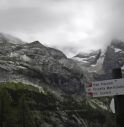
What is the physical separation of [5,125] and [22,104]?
922 centimetres

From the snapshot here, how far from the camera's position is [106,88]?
14.3 meters

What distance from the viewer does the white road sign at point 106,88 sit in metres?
13.7

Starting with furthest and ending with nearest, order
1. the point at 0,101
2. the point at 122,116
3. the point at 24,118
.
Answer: the point at 24,118, the point at 0,101, the point at 122,116

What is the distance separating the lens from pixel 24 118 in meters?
116

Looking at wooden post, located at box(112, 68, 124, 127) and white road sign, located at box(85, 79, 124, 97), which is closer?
wooden post, located at box(112, 68, 124, 127)

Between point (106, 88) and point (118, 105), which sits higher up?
point (106, 88)

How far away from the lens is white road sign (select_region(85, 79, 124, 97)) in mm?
13738

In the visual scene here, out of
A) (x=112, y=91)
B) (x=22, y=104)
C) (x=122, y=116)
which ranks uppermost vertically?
(x=22, y=104)

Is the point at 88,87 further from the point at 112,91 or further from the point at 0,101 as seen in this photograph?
the point at 0,101

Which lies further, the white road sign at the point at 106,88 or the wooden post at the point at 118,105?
the white road sign at the point at 106,88

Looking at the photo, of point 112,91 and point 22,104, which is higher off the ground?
point 22,104

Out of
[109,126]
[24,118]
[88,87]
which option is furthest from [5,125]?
[88,87]

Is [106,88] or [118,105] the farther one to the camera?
[106,88]

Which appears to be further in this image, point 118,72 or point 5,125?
point 5,125
